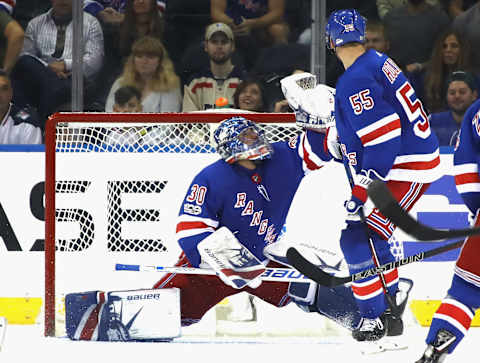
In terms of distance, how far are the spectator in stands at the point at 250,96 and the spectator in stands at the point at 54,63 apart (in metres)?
0.66

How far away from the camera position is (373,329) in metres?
3.46

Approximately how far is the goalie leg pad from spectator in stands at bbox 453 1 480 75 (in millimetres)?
2054

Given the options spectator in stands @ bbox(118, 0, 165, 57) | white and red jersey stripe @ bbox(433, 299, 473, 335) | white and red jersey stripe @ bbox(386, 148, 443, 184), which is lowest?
white and red jersey stripe @ bbox(433, 299, 473, 335)

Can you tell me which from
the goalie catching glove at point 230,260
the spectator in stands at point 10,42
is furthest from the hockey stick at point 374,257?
the spectator in stands at point 10,42

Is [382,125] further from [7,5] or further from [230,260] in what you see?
[7,5]

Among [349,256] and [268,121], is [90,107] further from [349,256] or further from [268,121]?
[349,256]

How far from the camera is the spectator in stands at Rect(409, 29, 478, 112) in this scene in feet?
15.7

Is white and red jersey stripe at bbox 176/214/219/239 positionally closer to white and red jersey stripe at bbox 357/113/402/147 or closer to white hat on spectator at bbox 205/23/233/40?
white and red jersey stripe at bbox 357/113/402/147

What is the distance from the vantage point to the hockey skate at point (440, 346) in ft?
9.37

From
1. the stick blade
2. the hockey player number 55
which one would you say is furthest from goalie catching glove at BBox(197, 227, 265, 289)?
the hockey player number 55

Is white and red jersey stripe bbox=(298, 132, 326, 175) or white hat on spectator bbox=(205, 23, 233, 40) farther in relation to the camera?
white hat on spectator bbox=(205, 23, 233, 40)

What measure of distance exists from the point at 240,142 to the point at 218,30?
53.4 inches

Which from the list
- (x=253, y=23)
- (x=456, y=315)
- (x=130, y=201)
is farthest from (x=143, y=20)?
(x=456, y=315)

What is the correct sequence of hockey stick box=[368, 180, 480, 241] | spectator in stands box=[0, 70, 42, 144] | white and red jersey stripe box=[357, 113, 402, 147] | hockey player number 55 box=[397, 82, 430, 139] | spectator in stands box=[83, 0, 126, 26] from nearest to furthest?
hockey stick box=[368, 180, 480, 241]
white and red jersey stripe box=[357, 113, 402, 147]
hockey player number 55 box=[397, 82, 430, 139]
spectator in stands box=[0, 70, 42, 144]
spectator in stands box=[83, 0, 126, 26]
